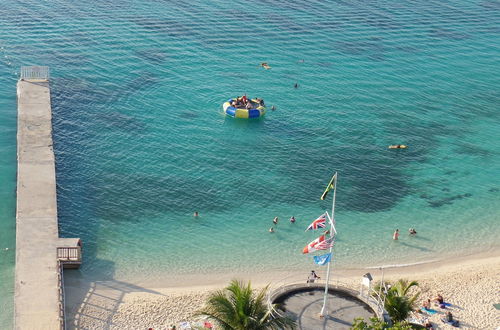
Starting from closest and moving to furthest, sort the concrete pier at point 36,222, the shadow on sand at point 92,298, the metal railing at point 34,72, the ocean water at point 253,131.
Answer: the concrete pier at point 36,222 < the shadow on sand at point 92,298 < the ocean water at point 253,131 < the metal railing at point 34,72

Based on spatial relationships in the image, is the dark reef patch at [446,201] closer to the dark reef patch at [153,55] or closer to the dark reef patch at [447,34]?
the dark reef patch at [153,55]

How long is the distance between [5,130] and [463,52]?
195 ft

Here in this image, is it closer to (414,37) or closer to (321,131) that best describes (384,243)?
(321,131)

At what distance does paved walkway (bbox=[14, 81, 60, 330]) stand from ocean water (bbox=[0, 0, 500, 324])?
1.67 metres

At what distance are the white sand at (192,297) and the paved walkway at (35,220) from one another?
1.95 metres

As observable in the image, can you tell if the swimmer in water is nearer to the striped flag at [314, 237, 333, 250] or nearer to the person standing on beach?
the person standing on beach

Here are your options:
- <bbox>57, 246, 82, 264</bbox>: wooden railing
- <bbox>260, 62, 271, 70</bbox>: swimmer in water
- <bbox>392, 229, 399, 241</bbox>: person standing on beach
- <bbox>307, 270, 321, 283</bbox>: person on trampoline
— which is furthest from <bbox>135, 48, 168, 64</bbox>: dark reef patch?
<bbox>307, 270, 321, 283</bbox>: person on trampoline

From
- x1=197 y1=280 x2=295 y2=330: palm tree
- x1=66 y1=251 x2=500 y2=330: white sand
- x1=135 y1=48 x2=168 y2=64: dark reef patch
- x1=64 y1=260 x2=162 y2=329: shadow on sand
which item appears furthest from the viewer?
x1=135 y1=48 x2=168 y2=64: dark reef patch

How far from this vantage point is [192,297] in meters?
48.1

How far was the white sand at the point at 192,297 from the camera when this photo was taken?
4509 cm

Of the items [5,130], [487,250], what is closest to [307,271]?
[487,250]

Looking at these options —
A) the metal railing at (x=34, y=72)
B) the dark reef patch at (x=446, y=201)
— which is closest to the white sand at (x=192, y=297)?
the dark reef patch at (x=446, y=201)

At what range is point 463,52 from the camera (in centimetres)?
9644

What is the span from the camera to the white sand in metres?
45.1
